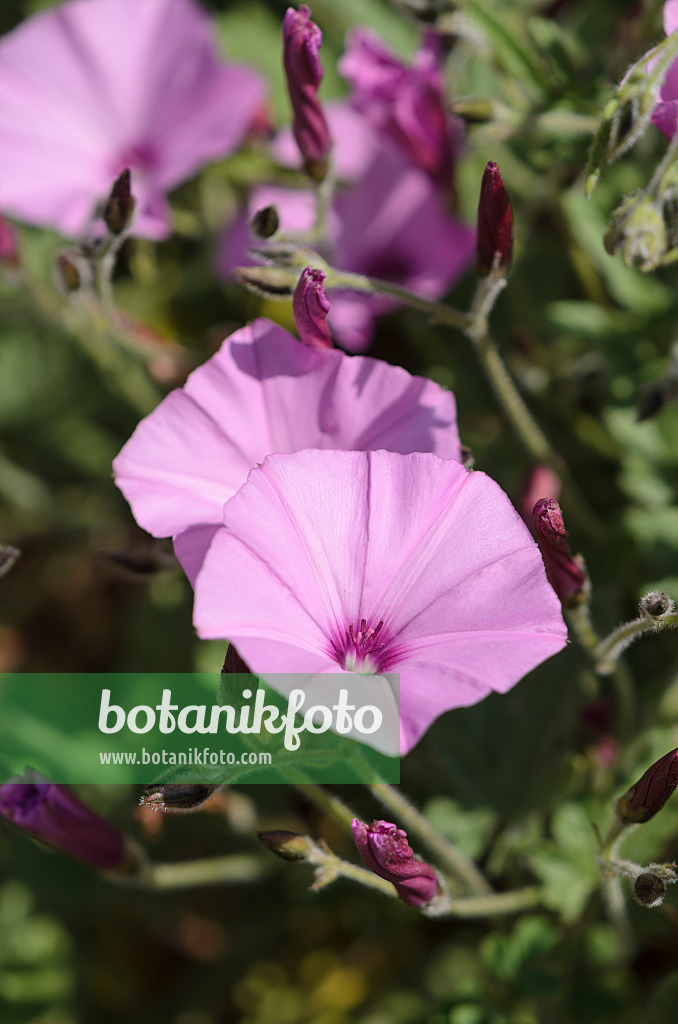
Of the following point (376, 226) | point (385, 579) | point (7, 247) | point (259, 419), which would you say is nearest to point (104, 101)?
point (7, 247)

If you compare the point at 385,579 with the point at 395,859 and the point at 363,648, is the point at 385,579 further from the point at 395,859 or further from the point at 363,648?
the point at 395,859

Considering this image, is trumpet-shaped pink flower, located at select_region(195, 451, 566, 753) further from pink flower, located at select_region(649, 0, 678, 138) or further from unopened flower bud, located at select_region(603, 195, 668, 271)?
pink flower, located at select_region(649, 0, 678, 138)

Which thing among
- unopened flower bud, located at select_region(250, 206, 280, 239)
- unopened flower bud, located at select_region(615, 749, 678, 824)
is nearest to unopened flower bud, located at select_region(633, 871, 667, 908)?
unopened flower bud, located at select_region(615, 749, 678, 824)

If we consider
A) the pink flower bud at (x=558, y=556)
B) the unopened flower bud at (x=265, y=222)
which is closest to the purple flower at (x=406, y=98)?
the unopened flower bud at (x=265, y=222)

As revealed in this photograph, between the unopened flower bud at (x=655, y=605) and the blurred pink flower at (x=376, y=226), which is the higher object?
the blurred pink flower at (x=376, y=226)

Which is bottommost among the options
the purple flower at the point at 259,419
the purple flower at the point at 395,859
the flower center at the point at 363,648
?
the purple flower at the point at 395,859

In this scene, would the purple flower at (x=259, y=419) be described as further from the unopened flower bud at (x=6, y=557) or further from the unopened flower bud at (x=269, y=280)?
the unopened flower bud at (x=6, y=557)
